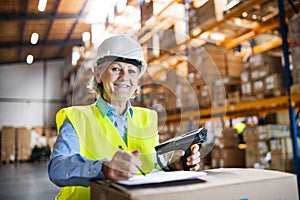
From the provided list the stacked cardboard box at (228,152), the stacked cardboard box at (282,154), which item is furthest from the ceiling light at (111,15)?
the stacked cardboard box at (282,154)

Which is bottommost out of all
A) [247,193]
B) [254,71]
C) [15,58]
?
[247,193]

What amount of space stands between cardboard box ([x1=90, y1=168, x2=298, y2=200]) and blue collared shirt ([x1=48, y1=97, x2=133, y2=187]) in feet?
0.24

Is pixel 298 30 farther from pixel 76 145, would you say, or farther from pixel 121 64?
pixel 76 145

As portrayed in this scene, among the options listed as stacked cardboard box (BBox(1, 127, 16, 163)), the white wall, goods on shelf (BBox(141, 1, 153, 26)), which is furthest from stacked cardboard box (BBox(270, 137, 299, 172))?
stacked cardboard box (BBox(1, 127, 16, 163))

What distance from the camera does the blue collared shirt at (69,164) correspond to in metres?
0.83

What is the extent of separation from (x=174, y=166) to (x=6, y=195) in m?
4.22

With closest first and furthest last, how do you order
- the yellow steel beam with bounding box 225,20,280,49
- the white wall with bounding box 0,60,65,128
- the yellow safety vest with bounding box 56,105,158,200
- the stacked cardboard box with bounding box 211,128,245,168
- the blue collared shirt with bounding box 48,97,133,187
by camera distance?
the blue collared shirt with bounding box 48,97,133,187, the yellow safety vest with bounding box 56,105,158,200, the yellow steel beam with bounding box 225,20,280,49, the stacked cardboard box with bounding box 211,128,245,168, the white wall with bounding box 0,60,65,128

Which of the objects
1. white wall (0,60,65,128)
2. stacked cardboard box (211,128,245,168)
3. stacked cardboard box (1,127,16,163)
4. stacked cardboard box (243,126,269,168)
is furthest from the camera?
white wall (0,60,65,128)

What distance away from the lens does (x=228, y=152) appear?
4.11 metres

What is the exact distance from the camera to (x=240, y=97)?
3811 millimetres

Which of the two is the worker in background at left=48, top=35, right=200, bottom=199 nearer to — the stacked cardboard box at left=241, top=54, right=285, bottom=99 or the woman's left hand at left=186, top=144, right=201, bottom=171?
the woman's left hand at left=186, top=144, right=201, bottom=171

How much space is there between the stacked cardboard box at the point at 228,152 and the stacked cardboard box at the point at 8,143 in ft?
32.0

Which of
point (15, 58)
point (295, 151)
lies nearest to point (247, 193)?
point (295, 151)

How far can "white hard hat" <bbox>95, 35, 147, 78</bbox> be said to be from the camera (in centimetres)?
104
